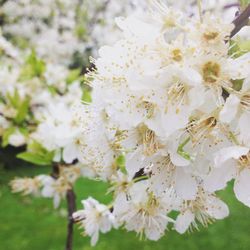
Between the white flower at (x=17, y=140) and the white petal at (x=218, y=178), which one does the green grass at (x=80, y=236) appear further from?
the white petal at (x=218, y=178)

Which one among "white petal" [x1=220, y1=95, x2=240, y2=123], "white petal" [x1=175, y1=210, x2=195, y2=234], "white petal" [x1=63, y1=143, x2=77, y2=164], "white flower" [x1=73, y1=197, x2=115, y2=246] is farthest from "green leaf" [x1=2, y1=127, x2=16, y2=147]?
"white petal" [x1=220, y1=95, x2=240, y2=123]

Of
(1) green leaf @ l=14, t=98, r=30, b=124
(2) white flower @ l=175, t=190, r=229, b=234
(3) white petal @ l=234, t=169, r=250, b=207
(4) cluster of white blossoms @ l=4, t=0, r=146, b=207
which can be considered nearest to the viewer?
(3) white petal @ l=234, t=169, r=250, b=207

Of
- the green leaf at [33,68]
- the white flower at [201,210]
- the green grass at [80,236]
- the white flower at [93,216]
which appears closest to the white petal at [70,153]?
the white flower at [93,216]

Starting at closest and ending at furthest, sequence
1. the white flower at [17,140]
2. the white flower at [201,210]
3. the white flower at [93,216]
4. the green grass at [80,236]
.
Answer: the white flower at [201,210], the white flower at [93,216], the white flower at [17,140], the green grass at [80,236]

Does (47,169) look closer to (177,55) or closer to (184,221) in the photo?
(184,221)

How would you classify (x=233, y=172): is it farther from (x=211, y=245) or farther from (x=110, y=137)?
(x=211, y=245)

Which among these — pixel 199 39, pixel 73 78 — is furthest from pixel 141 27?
pixel 73 78

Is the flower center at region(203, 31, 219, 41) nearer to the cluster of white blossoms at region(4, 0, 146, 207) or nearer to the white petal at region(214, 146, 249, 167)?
the white petal at region(214, 146, 249, 167)

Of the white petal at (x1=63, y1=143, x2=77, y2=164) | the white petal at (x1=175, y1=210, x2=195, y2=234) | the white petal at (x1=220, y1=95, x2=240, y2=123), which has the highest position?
the white petal at (x1=220, y1=95, x2=240, y2=123)
